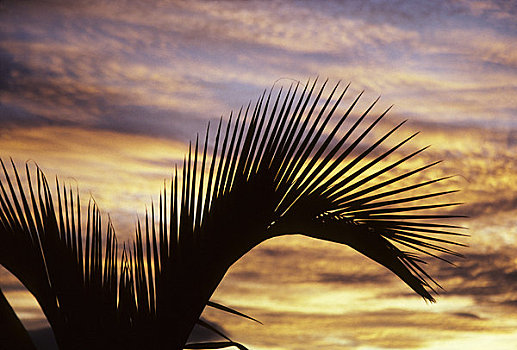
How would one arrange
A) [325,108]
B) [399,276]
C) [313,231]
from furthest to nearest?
[399,276], [313,231], [325,108]

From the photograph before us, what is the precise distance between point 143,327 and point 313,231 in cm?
84

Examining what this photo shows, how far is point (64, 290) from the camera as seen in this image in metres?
2.90

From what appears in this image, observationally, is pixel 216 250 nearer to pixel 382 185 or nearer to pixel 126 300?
pixel 126 300

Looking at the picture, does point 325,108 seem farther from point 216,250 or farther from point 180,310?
point 180,310

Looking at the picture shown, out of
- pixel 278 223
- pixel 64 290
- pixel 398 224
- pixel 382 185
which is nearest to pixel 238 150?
pixel 278 223

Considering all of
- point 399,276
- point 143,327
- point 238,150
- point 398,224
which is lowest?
point 143,327

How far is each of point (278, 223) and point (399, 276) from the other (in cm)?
71

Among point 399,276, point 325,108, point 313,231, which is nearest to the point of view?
point 325,108

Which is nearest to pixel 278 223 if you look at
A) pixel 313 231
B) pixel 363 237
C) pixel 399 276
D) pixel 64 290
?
pixel 313 231

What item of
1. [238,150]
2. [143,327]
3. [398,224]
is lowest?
[143,327]

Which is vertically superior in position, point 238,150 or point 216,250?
point 238,150

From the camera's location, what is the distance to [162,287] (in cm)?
279

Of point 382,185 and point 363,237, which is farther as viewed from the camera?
point 363,237

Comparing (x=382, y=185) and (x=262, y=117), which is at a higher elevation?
(x=262, y=117)
